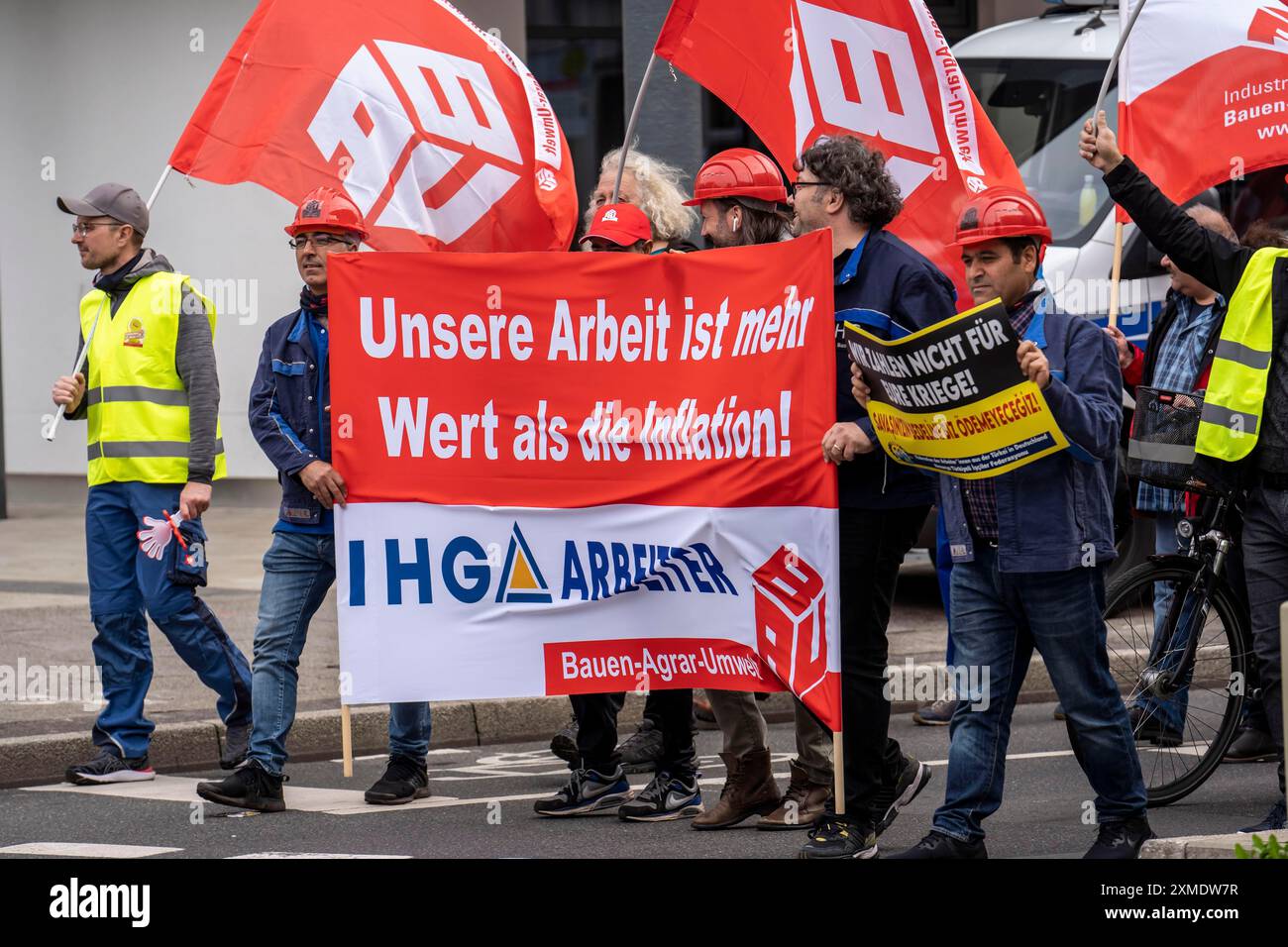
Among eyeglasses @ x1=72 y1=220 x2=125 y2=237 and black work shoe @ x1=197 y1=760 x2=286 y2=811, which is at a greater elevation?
eyeglasses @ x1=72 y1=220 x2=125 y2=237

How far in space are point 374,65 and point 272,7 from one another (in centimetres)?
44

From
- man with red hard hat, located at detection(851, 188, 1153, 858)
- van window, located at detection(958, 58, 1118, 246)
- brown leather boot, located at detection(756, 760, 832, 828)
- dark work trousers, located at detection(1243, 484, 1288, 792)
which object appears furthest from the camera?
van window, located at detection(958, 58, 1118, 246)

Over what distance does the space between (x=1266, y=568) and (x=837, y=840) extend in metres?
1.66

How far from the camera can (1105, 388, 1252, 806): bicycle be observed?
22.8 ft

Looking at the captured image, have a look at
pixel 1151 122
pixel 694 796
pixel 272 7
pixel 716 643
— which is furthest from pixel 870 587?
pixel 272 7

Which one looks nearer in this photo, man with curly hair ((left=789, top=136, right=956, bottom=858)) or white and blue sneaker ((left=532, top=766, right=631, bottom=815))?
man with curly hair ((left=789, top=136, right=956, bottom=858))

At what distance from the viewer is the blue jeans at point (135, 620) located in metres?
7.70

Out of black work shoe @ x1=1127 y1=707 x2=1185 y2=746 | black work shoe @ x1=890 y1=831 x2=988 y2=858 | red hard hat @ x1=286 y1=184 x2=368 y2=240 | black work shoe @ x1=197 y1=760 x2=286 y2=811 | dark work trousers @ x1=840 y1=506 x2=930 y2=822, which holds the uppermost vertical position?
red hard hat @ x1=286 y1=184 x2=368 y2=240

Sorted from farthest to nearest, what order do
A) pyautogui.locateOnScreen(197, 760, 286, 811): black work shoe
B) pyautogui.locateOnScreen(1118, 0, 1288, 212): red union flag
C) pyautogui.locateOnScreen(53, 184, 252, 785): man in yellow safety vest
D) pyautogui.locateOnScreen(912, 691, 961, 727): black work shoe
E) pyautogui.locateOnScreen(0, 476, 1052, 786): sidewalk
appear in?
pyautogui.locateOnScreen(912, 691, 961, 727): black work shoe
pyautogui.locateOnScreen(0, 476, 1052, 786): sidewalk
pyautogui.locateOnScreen(1118, 0, 1288, 212): red union flag
pyautogui.locateOnScreen(53, 184, 252, 785): man in yellow safety vest
pyautogui.locateOnScreen(197, 760, 286, 811): black work shoe

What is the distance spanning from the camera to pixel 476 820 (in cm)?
680

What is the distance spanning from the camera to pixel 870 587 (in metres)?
5.98

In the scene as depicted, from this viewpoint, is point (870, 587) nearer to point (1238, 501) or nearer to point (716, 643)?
point (716, 643)

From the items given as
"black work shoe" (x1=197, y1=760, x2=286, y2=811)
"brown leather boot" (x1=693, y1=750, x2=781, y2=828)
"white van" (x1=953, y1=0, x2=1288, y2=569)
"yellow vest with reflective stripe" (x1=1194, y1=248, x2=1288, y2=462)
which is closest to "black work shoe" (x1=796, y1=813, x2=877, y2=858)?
"brown leather boot" (x1=693, y1=750, x2=781, y2=828)

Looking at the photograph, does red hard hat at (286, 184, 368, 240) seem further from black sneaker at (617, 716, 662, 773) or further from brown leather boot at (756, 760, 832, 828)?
brown leather boot at (756, 760, 832, 828)
